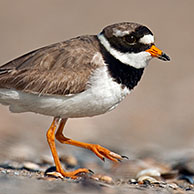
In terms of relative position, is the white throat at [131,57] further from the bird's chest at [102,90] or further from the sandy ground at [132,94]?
the sandy ground at [132,94]

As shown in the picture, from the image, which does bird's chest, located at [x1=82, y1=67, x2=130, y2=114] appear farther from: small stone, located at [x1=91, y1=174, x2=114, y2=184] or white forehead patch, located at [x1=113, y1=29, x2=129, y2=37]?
small stone, located at [x1=91, y1=174, x2=114, y2=184]

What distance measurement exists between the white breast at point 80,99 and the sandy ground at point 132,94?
1027 mm

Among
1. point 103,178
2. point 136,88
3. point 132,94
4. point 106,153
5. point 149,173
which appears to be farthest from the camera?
point 136,88

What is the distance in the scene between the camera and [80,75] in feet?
18.9

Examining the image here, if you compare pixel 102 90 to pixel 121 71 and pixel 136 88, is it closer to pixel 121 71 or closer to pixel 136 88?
pixel 121 71

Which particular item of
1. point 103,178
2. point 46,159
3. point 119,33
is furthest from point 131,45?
point 46,159

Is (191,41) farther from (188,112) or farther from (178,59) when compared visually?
(188,112)

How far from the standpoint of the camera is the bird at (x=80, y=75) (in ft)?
18.7

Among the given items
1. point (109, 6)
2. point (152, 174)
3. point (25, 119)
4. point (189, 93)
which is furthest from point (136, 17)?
point (152, 174)

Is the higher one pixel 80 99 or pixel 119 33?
pixel 119 33

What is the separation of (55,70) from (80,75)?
34 centimetres

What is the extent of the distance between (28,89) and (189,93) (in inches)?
272

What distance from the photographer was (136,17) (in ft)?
61.3

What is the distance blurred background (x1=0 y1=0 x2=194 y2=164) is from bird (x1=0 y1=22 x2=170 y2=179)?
3.92 feet
